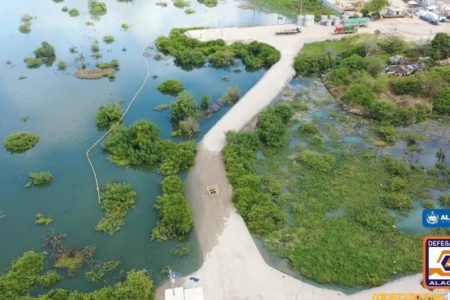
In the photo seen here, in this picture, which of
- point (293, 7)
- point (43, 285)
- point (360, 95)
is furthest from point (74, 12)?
point (43, 285)

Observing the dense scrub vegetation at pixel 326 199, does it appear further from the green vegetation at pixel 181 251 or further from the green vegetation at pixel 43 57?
the green vegetation at pixel 43 57

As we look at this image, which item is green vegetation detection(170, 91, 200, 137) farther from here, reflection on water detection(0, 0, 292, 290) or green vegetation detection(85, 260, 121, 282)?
green vegetation detection(85, 260, 121, 282)

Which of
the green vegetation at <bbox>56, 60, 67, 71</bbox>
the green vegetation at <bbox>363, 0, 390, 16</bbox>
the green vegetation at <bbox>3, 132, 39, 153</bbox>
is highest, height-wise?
the green vegetation at <bbox>363, 0, 390, 16</bbox>

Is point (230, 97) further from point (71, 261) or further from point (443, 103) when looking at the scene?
point (71, 261)

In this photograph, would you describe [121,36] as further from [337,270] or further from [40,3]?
[337,270]

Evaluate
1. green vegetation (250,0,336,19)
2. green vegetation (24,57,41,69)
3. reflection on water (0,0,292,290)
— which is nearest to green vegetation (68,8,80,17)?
reflection on water (0,0,292,290)

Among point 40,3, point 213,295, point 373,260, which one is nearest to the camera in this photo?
point 213,295

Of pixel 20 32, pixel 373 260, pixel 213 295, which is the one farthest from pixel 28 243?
pixel 20 32
